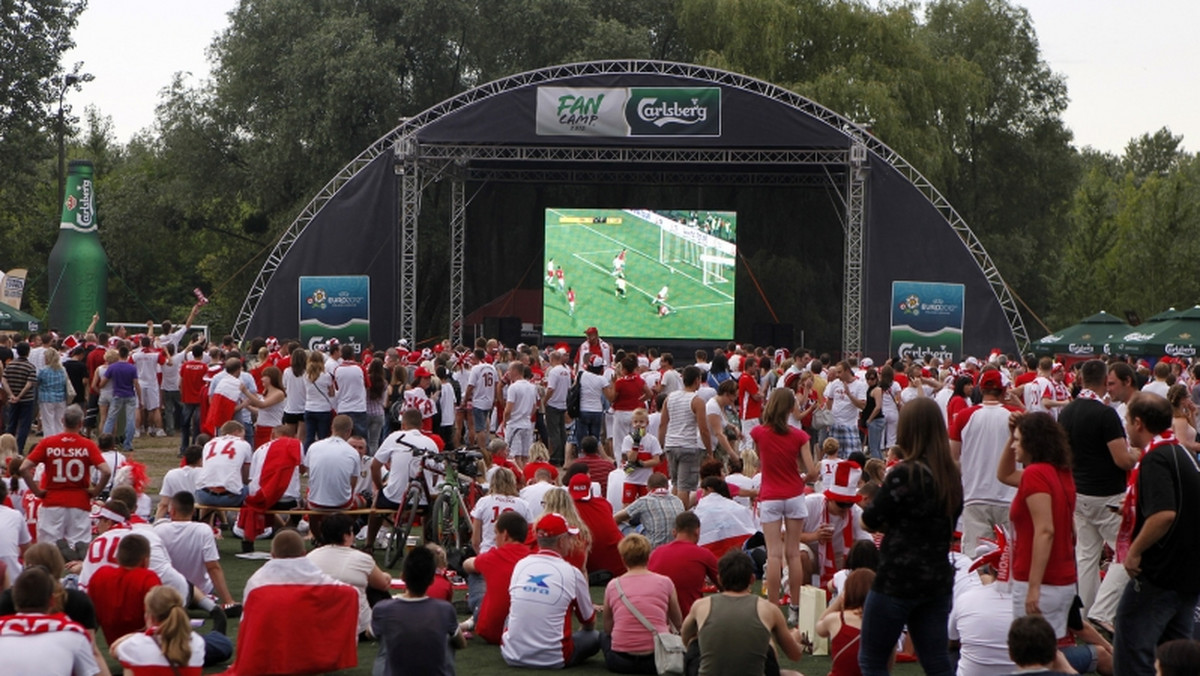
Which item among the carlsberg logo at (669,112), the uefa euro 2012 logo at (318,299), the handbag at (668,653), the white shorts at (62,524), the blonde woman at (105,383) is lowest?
the handbag at (668,653)

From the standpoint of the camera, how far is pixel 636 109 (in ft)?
85.2

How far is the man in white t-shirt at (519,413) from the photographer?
16.5 metres

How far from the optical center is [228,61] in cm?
3484

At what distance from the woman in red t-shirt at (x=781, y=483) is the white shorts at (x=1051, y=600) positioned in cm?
280

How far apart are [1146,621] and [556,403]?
12631 millimetres

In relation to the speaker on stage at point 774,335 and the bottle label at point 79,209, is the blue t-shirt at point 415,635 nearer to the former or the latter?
the speaker on stage at point 774,335

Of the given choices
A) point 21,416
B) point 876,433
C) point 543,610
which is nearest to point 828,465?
point 543,610

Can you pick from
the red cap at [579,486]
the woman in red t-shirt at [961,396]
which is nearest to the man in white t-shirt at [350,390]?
the red cap at [579,486]

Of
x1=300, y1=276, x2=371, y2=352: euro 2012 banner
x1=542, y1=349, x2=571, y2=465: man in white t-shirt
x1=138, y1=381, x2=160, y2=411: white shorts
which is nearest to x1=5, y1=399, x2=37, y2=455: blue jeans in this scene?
x1=138, y1=381, x2=160, y2=411: white shorts

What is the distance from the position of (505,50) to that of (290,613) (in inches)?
1120

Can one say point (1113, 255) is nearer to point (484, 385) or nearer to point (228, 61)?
point (228, 61)

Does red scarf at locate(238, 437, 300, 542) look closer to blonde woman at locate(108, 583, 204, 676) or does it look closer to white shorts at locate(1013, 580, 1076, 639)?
blonde woman at locate(108, 583, 204, 676)

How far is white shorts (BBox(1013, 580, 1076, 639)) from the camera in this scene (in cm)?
622

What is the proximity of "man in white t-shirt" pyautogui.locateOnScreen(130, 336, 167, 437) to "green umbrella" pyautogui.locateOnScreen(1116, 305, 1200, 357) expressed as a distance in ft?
55.3
